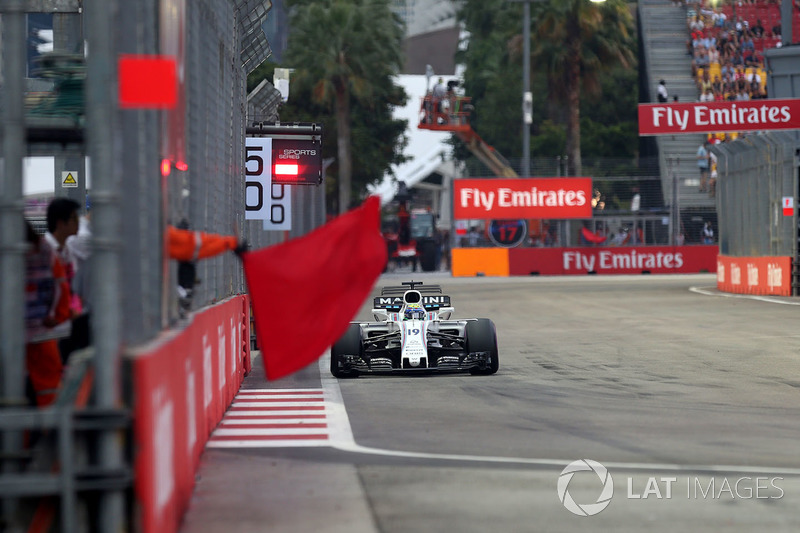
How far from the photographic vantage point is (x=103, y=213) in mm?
5676

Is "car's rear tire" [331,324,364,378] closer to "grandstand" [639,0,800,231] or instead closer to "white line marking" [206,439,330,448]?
"white line marking" [206,439,330,448]

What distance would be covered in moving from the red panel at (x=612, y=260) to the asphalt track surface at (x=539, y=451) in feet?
101

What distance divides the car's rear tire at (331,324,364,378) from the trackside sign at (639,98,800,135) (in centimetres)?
1954

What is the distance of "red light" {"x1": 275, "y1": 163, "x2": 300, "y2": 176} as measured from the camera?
20.2 m

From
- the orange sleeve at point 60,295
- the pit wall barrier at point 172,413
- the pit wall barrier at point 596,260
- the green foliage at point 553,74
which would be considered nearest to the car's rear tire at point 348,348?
the pit wall barrier at point 172,413

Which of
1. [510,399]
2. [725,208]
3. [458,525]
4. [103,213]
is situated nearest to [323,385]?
[510,399]

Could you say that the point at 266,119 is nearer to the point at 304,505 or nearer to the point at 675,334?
the point at 675,334

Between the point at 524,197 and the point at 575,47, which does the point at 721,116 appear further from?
the point at 575,47

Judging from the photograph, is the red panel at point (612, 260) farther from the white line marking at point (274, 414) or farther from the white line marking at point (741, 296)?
the white line marking at point (274, 414)

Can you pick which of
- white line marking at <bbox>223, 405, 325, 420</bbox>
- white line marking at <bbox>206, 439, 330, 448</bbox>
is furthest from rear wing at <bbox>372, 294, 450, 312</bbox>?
white line marking at <bbox>206, 439, 330, 448</bbox>

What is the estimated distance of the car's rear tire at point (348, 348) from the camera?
1507cm

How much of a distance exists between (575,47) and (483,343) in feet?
128

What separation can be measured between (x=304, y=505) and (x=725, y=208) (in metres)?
32.5

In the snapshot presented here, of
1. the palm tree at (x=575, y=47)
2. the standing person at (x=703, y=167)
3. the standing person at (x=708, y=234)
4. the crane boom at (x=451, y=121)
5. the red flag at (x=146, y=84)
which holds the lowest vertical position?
the standing person at (x=708, y=234)
